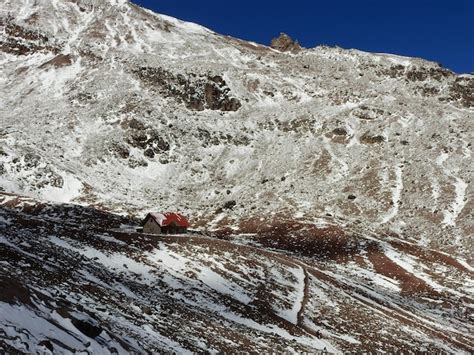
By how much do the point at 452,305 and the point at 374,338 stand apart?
23.2 meters

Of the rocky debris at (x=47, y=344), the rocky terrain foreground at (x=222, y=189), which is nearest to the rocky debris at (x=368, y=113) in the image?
the rocky terrain foreground at (x=222, y=189)

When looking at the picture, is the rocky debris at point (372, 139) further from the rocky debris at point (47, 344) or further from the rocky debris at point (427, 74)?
the rocky debris at point (47, 344)

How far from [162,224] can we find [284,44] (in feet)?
439

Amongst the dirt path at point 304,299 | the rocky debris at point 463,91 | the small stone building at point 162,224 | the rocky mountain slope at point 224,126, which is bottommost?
the small stone building at point 162,224

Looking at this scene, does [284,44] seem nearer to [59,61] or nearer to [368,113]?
[368,113]

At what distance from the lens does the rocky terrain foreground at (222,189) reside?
23422 mm

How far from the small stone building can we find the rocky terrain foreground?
5.59 metres

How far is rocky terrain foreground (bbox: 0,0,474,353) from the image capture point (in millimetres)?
23422

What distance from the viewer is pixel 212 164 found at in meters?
113

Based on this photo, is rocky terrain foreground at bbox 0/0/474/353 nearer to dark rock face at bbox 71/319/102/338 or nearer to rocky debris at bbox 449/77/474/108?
dark rock face at bbox 71/319/102/338

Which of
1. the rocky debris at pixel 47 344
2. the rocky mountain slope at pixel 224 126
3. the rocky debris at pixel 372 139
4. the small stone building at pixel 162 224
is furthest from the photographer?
the rocky debris at pixel 372 139

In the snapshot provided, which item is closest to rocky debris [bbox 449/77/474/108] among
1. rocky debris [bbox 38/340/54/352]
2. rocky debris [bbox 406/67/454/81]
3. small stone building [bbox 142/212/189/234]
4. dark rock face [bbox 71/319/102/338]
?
rocky debris [bbox 406/67/454/81]

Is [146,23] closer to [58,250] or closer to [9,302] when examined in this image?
[58,250]

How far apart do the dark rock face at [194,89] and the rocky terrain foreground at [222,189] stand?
0.42m
